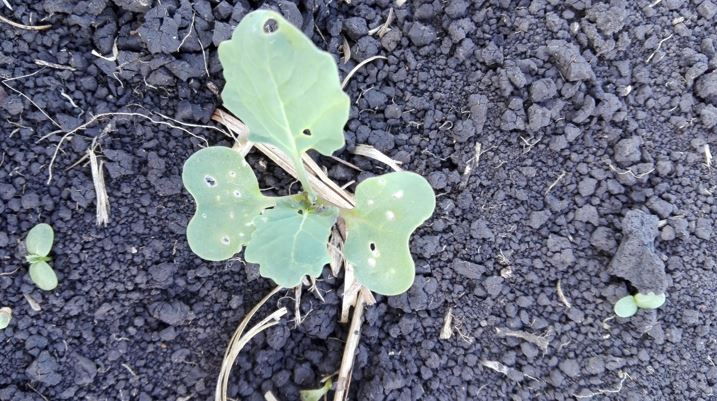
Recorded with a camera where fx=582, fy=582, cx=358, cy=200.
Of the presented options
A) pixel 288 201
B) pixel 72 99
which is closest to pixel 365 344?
pixel 288 201

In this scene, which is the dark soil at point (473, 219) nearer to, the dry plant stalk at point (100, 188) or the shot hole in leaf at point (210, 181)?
the dry plant stalk at point (100, 188)

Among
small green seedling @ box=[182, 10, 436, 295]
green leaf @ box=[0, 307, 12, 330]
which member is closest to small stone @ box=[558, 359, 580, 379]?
small green seedling @ box=[182, 10, 436, 295]

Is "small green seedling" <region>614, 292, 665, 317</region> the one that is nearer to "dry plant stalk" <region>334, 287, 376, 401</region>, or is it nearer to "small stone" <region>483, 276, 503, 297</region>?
"small stone" <region>483, 276, 503, 297</region>

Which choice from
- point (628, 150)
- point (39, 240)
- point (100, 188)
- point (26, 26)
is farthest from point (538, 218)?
point (26, 26)

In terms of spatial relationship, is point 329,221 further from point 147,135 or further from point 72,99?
point 72,99

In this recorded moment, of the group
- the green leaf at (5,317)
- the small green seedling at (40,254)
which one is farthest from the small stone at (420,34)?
the green leaf at (5,317)

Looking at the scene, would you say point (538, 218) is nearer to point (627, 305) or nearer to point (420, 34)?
point (627, 305)

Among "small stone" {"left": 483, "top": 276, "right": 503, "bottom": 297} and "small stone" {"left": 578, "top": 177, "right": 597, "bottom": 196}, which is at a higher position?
"small stone" {"left": 578, "top": 177, "right": 597, "bottom": 196}
